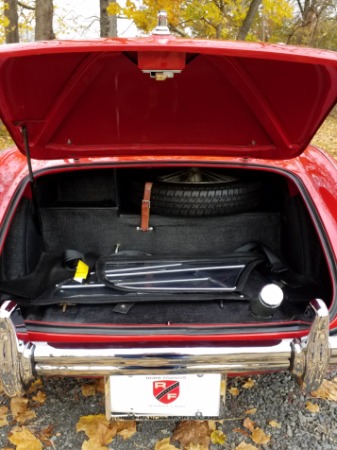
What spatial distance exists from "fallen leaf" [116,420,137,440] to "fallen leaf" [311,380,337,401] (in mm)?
884

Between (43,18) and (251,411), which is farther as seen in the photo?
(43,18)

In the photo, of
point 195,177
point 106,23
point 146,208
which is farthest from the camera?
point 106,23

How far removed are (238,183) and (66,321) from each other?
1142mm

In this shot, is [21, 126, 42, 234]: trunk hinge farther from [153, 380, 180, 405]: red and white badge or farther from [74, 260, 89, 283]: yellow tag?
[153, 380, 180, 405]: red and white badge

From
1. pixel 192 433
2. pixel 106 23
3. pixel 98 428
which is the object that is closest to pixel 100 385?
pixel 98 428

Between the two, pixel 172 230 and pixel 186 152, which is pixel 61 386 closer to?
pixel 172 230

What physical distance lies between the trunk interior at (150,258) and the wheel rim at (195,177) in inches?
3.1

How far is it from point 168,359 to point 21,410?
0.94m

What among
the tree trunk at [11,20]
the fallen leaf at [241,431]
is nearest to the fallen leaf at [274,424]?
the fallen leaf at [241,431]

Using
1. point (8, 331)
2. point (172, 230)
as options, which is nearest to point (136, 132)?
point (172, 230)

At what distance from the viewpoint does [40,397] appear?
198 centimetres

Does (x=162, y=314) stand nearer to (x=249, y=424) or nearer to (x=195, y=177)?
(x=249, y=424)

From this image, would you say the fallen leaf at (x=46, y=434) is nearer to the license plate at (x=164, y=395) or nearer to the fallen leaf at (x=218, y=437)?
the license plate at (x=164, y=395)

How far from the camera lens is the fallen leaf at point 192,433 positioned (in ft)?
5.73
